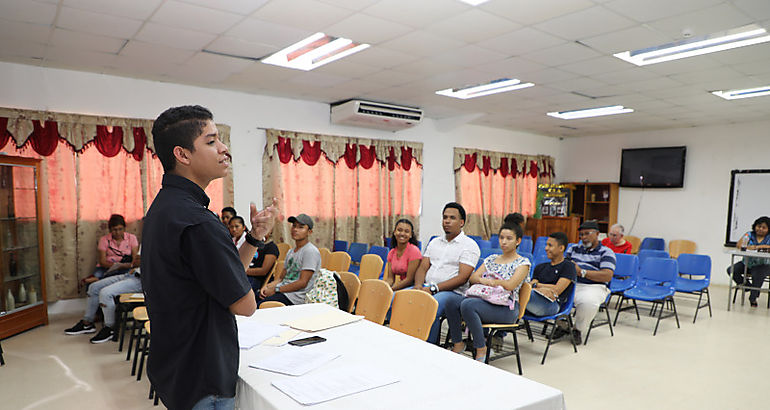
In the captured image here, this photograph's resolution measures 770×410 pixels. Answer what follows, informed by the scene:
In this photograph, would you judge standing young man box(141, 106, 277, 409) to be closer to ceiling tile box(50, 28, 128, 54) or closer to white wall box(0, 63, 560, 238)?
ceiling tile box(50, 28, 128, 54)

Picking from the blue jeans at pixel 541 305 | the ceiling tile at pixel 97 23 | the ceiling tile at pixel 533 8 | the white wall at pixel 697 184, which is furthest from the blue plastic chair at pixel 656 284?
the ceiling tile at pixel 97 23

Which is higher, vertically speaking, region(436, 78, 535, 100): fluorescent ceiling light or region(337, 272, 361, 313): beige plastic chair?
region(436, 78, 535, 100): fluorescent ceiling light

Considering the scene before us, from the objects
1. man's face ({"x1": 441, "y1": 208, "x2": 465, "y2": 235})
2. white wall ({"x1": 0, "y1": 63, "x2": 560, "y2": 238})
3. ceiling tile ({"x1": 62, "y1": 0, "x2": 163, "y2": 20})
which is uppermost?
ceiling tile ({"x1": 62, "y1": 0, "x2": 163, "y2": 20})

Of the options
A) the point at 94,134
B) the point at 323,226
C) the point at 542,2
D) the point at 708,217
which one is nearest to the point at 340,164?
the point at 323,226

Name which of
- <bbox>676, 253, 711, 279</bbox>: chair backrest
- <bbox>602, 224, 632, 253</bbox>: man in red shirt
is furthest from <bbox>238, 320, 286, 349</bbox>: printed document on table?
<bbox>676, 253, 711, 279</bbox>: chair backrest

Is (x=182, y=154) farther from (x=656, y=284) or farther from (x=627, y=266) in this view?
(x=656, y=284)

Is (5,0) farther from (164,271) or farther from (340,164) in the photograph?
(340,164)

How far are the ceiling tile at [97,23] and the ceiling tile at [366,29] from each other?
1.68 metres

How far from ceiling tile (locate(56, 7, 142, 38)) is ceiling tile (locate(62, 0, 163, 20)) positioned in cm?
9

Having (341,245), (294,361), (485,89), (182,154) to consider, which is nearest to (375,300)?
(294,361)

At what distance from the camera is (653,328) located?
17.2 feet

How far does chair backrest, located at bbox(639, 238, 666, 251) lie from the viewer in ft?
27.9

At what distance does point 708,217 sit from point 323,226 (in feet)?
23.3

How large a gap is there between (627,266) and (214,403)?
5.48m
